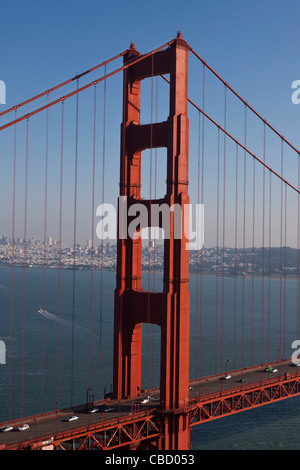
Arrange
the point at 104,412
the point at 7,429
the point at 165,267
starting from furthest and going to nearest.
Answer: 1. the point at 165,267
2. the point at 104,412
3. the point at 7,429

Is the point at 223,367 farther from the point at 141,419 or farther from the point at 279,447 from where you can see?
the point at 141,419

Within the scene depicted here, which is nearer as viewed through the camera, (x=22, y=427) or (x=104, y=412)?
(x=22, y=427)

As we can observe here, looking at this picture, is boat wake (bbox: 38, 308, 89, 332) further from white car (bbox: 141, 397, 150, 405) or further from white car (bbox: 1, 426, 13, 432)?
white car (bbox: 1, 426, 13, 432)

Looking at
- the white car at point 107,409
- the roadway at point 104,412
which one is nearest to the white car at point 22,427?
the roadway at point 104,412

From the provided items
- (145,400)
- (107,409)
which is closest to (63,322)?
(145,400)

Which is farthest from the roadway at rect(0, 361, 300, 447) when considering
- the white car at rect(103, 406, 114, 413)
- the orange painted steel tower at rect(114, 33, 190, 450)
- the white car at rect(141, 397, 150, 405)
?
the orange painted steel tower at rect(114, 33, 190, 450)

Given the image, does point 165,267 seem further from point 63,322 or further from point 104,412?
point 63,322

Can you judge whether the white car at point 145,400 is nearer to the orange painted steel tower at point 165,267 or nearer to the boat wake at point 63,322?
the orange painted steel tower at point 165,267
